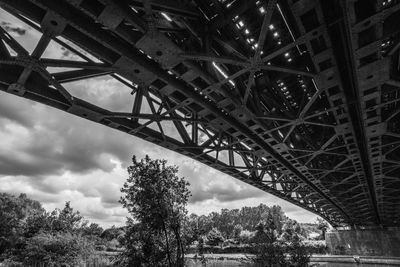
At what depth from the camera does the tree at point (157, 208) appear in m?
14.1

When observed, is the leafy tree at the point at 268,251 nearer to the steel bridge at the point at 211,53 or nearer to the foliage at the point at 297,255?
the foliage at the point at 297,255

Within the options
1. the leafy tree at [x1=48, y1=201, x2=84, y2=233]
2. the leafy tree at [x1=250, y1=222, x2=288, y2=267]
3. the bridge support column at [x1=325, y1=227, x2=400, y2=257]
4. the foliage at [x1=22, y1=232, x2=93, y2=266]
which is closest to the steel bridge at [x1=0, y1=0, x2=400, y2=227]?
the leafy tree at [x1=250, y1=222, x2=288, y2=267]

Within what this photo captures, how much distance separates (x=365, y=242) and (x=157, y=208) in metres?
48.4

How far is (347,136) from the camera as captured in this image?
10164 mm

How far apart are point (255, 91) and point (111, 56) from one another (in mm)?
4624

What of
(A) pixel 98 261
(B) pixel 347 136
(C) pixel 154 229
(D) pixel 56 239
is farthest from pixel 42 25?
(A) pixel 98 261

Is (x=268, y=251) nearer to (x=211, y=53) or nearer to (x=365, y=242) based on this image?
(x=211, y=53)

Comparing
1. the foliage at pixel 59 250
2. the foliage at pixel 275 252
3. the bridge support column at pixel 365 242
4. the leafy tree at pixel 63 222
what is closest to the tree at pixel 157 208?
the foliage at pixel 275 252

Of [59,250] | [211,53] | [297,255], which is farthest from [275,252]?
[59,250]

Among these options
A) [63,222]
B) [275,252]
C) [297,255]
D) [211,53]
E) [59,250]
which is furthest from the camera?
[63,222]

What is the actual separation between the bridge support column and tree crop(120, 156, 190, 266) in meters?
44.5

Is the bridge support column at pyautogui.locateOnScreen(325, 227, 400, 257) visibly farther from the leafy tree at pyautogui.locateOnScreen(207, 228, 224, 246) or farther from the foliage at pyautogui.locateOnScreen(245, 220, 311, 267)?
the foliage at pyautogui.locateOnScreen(245, 220, 311, 267)

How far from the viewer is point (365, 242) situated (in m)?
45.5

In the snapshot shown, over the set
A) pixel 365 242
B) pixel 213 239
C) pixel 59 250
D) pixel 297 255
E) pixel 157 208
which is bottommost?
pixel 365 242
